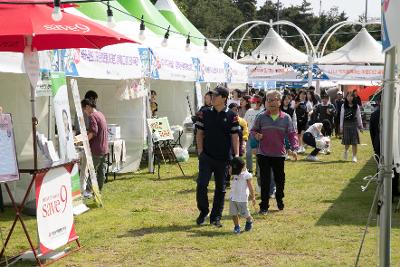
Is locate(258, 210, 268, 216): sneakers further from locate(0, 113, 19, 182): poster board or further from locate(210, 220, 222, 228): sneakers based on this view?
locate(0, 113, 19, 182): poster board

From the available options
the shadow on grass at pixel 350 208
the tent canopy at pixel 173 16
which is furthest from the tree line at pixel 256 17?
the shadow on grass at pixel 350 208

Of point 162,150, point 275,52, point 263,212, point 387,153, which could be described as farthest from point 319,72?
point 387,153

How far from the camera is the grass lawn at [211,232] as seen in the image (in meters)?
7.06

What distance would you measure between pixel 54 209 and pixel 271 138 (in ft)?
11.3

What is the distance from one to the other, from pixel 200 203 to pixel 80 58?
323 cm

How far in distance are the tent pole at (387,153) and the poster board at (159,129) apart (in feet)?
30.9

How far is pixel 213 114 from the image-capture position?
8.43 m

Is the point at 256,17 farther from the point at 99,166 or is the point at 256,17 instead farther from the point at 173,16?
the point at 99,166

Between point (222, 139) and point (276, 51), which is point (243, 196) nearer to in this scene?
point (222, 139)

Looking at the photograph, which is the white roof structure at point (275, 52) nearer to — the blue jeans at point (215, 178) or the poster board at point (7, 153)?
the blue jeans at point (215, 178)

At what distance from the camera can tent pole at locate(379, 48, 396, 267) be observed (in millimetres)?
4566

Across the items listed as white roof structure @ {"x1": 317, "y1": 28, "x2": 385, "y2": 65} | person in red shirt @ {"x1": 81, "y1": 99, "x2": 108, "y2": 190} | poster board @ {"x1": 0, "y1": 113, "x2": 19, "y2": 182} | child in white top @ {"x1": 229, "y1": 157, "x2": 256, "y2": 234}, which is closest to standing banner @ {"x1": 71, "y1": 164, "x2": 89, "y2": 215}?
person in red shirt @ {"x1": 81, "y1": 99, "x2": 108, "y2": 190}

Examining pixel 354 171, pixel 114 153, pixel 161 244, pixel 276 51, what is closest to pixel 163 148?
pixel 114 153

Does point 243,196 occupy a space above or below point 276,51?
below
